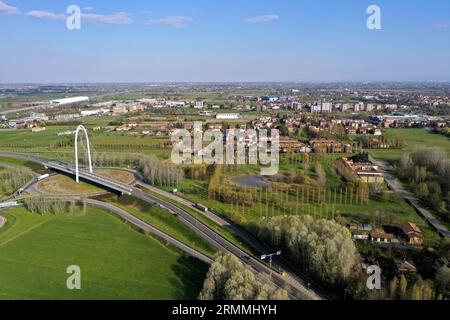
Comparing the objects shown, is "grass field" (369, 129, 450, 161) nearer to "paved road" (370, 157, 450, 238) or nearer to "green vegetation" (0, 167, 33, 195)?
"paved road" (370, 157, 450, 238)

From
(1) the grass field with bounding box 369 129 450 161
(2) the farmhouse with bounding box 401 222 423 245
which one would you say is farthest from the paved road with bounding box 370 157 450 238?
(1) the grass field with bounding box 369 129 450 161

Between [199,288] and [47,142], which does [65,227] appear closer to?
[199,288]

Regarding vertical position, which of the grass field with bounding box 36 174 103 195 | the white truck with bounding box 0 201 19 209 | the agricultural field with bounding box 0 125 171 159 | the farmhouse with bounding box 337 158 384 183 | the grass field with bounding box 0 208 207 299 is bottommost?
the grass field with bounding box 0 208 207 299

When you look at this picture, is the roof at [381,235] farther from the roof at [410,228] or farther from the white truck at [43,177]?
the white truck at [43,177]

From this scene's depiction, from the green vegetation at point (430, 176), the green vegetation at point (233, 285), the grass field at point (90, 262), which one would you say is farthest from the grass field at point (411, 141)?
the green vegetation at point (233, 285)

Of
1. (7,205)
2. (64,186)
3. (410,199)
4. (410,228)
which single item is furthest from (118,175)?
(410,199)
